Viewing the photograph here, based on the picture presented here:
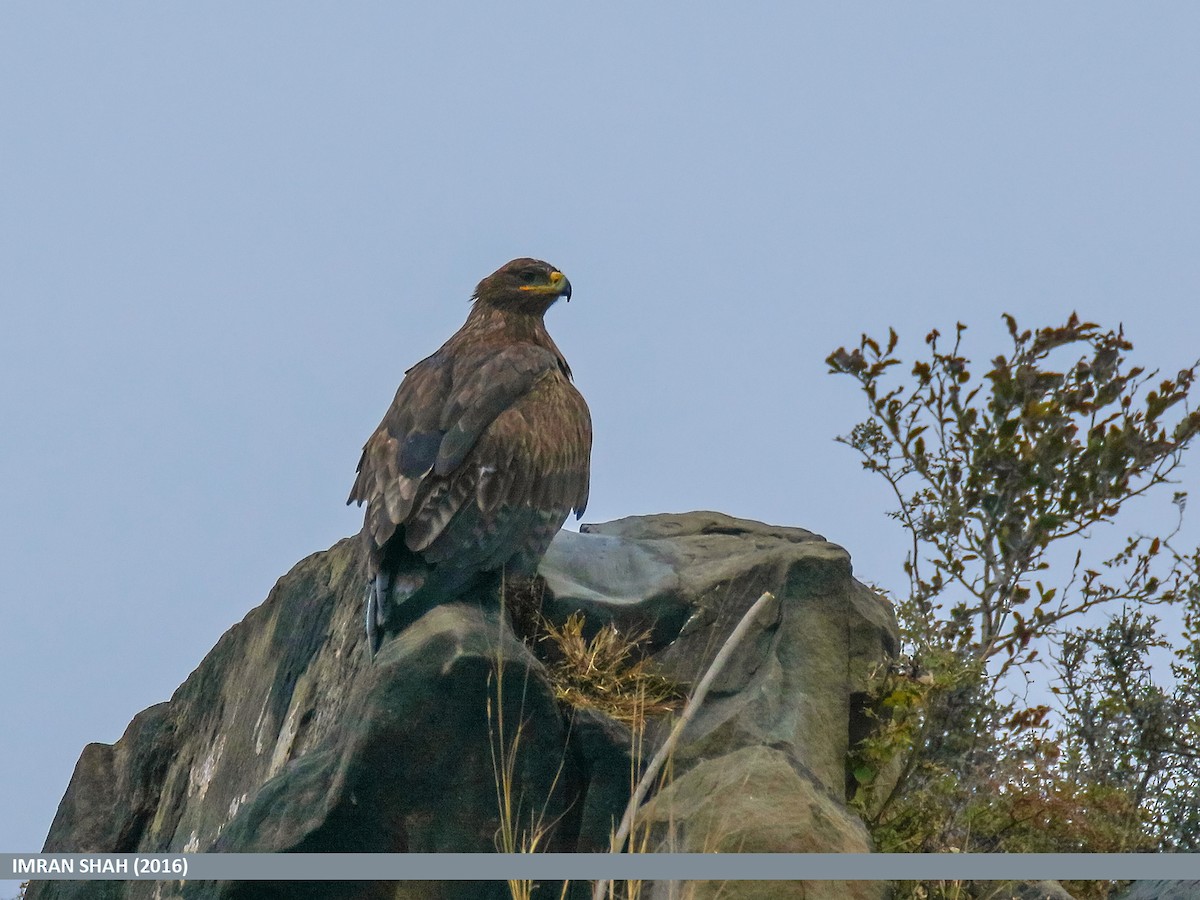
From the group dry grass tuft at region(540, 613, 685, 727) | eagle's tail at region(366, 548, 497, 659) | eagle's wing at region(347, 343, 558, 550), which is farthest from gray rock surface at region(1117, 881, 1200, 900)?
eagle's wing at region(347, 343, 558, 550)

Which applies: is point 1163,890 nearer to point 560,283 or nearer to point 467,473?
point 467,473

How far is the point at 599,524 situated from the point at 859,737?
2513mm

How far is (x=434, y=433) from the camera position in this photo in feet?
25.9

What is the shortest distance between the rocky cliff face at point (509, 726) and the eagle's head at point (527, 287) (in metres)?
1.55

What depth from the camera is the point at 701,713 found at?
7.85 metres

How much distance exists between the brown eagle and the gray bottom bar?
124 cm

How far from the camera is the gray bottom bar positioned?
20.4 feet

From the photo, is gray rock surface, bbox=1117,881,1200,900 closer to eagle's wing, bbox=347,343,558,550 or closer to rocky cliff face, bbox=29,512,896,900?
rocky cliff face, bbox=29,512,896,900

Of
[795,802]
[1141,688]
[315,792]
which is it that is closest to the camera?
[795,802]

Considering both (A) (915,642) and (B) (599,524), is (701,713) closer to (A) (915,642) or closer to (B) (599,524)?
(A) (915,642)

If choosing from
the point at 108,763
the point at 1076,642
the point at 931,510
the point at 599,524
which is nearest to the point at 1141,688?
the point at 1076,642

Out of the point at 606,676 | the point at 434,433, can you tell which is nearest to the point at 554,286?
the point at 434,433

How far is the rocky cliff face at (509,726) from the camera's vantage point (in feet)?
22.6

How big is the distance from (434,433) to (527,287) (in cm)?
168
